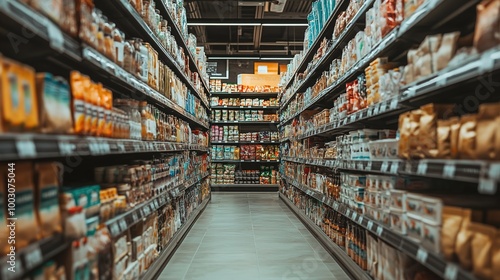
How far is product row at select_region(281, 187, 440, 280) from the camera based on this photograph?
2.11m

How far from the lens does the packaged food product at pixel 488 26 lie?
133cm

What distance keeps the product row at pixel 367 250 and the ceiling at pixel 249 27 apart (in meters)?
5.06

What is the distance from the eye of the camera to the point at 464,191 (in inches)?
79.5

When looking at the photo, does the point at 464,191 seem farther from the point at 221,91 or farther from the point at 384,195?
the point at 221,91

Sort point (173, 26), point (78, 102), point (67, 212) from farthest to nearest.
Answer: point (173, 26), point (78, 102), point (67, 212)

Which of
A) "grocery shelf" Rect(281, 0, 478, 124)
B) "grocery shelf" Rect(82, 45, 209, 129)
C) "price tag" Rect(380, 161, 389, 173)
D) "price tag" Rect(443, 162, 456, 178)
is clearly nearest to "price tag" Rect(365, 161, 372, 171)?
"price tag" Rect(380, 161, 389, 173)

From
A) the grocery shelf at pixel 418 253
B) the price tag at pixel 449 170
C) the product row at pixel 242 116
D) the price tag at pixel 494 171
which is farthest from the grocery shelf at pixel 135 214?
the product row at pixel 242 116

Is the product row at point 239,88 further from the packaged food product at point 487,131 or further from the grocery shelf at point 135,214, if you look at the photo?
the packaged food product at point 487,131

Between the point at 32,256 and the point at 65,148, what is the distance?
1.24 ft

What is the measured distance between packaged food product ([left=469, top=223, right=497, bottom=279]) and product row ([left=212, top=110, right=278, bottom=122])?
9.33 meters

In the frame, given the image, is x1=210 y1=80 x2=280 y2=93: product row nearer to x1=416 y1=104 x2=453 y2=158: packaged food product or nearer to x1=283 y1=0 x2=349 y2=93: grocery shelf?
x1=283 y1=0 x2=349 y2=93: grocery shelf

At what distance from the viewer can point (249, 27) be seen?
1091cm

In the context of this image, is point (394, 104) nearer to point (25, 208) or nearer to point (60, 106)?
point (60, 106)

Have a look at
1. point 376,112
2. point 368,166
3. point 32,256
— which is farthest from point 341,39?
point 32,256
